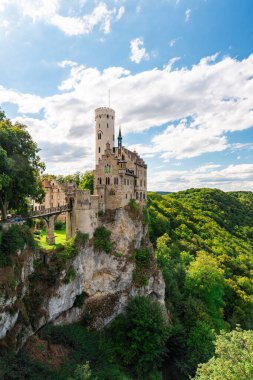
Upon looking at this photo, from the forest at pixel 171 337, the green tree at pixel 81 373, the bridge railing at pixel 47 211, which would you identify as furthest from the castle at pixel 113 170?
the green tree at pixel 81 373

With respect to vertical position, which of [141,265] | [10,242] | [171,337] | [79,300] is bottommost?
[171,337]

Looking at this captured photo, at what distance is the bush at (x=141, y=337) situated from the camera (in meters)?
29.5

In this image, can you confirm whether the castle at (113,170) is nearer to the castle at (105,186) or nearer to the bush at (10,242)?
the castle at (105,186)

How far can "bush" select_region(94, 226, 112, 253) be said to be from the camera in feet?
109

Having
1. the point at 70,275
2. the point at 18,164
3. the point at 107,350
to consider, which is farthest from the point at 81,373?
the point at 18,164

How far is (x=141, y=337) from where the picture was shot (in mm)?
29984

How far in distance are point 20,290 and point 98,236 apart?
41.7ft

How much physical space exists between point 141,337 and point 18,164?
78.7 ft

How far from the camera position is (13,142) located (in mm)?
24547

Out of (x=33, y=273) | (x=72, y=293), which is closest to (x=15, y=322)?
(x=33, y=273)

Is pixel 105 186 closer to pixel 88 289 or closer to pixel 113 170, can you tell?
pixel 113 170

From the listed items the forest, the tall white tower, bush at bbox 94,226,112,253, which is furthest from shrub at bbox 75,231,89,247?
the tall white tower

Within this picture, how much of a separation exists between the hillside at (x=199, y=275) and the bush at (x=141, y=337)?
4725mm

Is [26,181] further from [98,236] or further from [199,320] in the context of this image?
[199,320]
